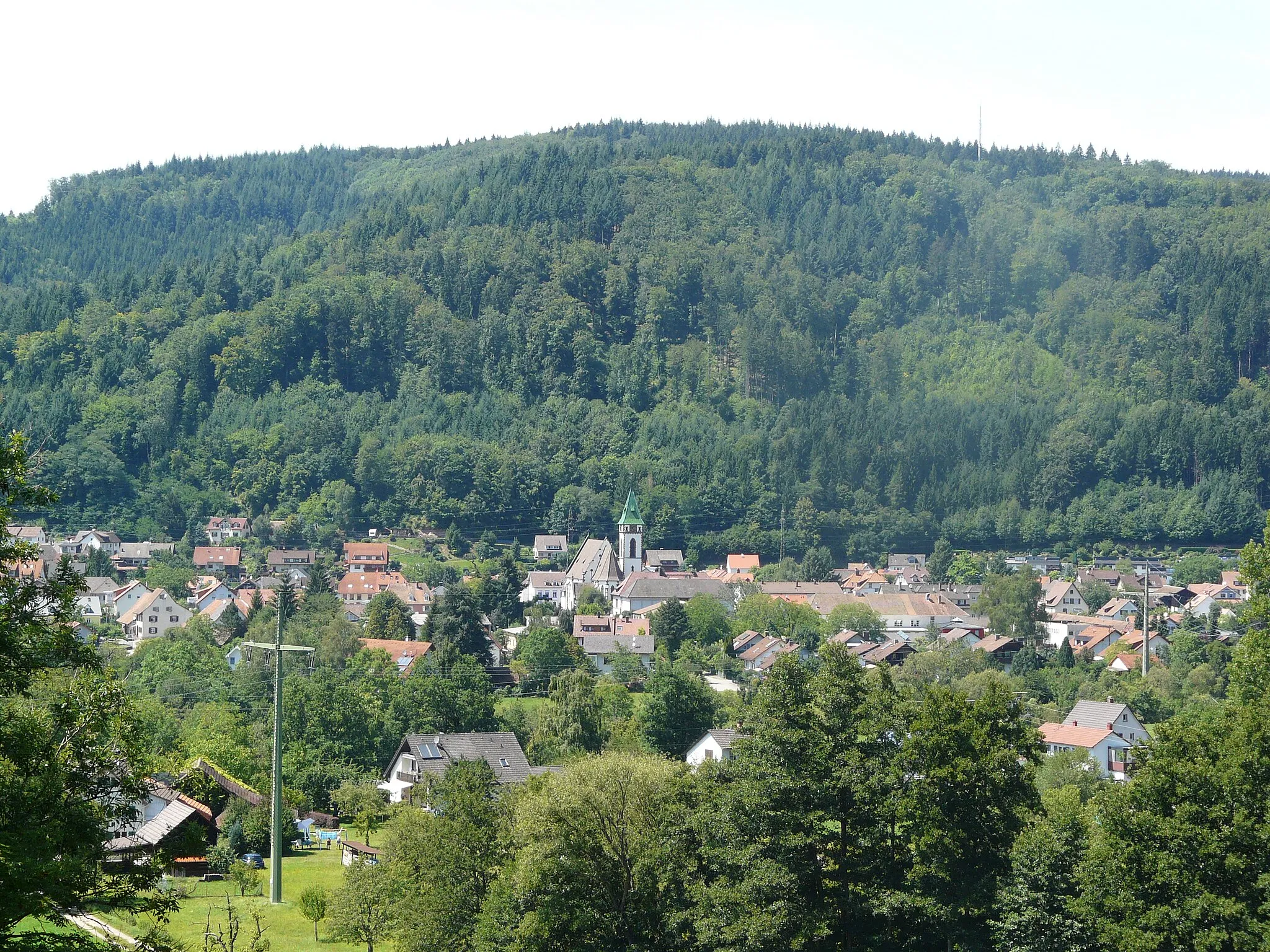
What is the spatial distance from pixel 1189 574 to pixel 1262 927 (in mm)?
101603

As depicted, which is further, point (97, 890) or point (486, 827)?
point (486, 827)

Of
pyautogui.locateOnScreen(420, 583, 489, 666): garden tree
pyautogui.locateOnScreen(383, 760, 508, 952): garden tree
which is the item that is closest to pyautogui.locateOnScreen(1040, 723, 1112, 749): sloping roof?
pyautogui.locateOnScreen(420, 583, 489, 666): garden tree

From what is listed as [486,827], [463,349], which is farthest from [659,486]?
[486,827]

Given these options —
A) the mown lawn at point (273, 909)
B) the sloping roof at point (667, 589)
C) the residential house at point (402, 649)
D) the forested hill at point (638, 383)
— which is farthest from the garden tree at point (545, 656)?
the forested hill at point (638, 383)

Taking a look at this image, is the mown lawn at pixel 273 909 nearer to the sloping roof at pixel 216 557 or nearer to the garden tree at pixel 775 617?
the garden tree at pixel 775 617

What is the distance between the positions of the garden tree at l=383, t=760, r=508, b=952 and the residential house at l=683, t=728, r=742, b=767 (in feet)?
63.5

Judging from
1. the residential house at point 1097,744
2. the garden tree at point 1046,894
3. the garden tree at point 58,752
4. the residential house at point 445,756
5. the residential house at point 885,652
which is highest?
the garden tree at point 58,752

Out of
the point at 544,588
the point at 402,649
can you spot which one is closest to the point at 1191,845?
the point at 402,649

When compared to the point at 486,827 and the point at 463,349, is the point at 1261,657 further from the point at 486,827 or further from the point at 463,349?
the point at 463,349

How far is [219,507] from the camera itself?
415 ft

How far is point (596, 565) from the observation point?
11362 cm

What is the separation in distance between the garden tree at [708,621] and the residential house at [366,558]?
3181 centimetres

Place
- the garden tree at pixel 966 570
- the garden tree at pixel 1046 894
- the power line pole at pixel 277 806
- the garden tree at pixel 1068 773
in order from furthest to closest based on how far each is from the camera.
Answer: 1. the garden tree at pixel 966 570
2. the garden tree at pixel 1068 773
3. the power line pole at pixel 277 806
4. the garden tree at pixel 1046 894

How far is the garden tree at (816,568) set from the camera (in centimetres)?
11851
